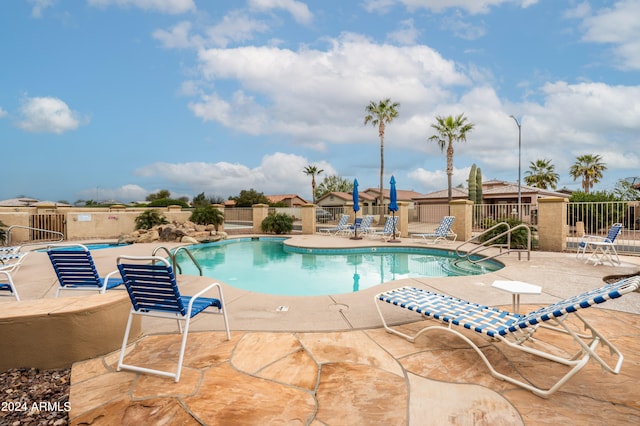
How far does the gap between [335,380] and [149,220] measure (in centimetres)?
1738

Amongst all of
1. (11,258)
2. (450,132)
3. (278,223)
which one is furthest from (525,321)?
(450,132)

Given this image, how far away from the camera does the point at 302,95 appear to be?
16.5m

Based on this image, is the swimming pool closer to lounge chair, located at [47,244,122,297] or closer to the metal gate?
lounge chair, located at [47,244,122,297]

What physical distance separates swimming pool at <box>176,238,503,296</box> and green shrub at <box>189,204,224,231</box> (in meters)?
4.78

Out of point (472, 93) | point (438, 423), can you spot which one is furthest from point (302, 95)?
point (438, 423)

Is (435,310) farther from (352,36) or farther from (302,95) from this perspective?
(302,95)

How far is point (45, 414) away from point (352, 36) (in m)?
13.8

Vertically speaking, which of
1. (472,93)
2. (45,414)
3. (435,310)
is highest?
(472,93)

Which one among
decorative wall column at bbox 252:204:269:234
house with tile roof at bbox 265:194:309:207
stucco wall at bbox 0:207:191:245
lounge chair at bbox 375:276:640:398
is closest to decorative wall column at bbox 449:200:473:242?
lounge chair at bbox 375:276:640:398

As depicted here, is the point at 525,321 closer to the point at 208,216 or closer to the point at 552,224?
the point at 552,224

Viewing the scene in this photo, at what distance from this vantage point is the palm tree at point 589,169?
112ft

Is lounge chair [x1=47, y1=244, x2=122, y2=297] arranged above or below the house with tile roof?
below

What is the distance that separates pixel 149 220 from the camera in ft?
56.4

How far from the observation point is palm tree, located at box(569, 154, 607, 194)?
3400 centimetres
